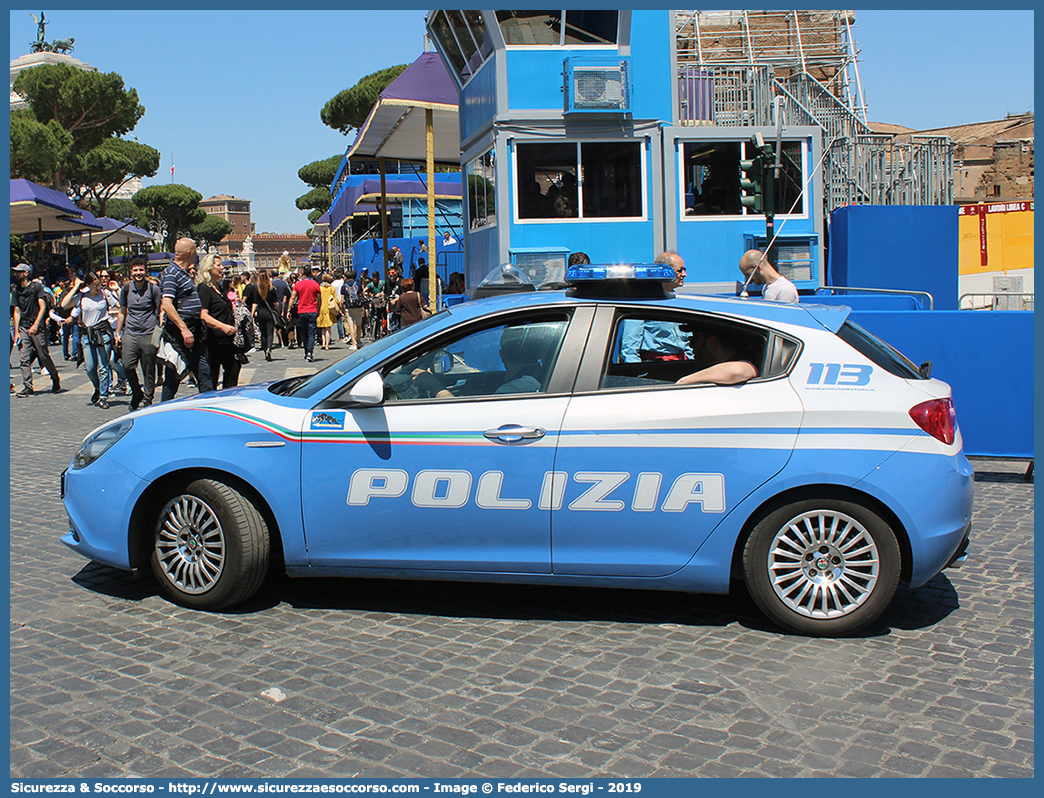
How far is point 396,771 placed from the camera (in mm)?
3238

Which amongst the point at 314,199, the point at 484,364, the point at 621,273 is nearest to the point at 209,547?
the point at 484,364

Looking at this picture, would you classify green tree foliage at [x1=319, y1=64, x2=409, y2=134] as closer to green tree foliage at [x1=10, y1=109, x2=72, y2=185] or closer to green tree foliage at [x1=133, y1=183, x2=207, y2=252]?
green tree foliage at [x1=10, y1=109, x2=72, y2=185]

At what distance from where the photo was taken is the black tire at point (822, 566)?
4.38 meters

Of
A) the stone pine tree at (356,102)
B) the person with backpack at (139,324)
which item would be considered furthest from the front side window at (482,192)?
the stone pine tree at (356,102)

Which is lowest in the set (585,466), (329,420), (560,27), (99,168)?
(585,466)

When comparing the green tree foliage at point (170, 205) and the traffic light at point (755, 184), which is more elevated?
the green tree foliage at point (170, 205)

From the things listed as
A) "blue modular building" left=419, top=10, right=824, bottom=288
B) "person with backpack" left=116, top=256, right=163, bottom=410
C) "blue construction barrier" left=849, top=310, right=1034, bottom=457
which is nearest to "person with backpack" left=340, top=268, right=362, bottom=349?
"blue modular building" left=419, top=10, right=824, bottom=288

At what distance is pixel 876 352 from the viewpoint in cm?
467

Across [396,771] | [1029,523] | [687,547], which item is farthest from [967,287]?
[396,771]

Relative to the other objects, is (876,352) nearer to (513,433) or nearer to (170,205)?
(513,433)

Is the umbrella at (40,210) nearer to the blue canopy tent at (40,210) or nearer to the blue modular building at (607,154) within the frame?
the blue canopy tent at (40,210)

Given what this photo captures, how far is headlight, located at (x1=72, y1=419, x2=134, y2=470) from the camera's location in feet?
16.0

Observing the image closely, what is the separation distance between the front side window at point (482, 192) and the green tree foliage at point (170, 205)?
9353 centimetres

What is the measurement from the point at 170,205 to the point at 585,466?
4512 inches
